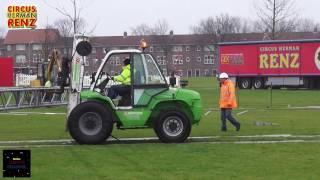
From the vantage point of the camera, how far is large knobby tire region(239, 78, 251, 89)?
188 ft

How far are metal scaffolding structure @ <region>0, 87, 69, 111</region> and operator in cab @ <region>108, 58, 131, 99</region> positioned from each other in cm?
1005

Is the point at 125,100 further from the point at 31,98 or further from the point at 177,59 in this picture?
the point at 177,59

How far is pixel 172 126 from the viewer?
15.5 meters

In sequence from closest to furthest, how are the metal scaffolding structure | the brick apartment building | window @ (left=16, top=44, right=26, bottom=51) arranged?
the metal scaffolding structure → the brick apartment building → window @ (left=16, top=44, right=26, bottom=51)

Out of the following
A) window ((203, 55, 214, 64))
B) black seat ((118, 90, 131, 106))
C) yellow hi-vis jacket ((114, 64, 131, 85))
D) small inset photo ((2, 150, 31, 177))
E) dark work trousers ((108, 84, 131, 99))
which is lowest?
small inset photo ((2, 150, 31, 177))

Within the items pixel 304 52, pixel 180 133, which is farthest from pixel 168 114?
pixel 304 52

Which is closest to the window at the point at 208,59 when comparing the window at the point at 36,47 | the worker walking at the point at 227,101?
the window at the point at 36,47

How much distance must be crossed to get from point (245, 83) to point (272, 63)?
3550 millimetres

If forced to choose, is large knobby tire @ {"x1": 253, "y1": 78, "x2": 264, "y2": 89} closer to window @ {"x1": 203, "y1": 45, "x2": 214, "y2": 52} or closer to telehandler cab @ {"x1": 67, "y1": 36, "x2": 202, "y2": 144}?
telehandler cab @ {"x1": 67, "y1": 36, "x2": 202, "y2": 144}

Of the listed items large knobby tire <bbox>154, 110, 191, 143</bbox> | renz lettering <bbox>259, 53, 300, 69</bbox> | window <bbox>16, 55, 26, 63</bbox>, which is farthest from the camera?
window <bbox>16, 55, 26, 63</bbox>

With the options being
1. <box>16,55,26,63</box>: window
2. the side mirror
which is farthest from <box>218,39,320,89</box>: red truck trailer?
<box>16,55,26,63</box>: window

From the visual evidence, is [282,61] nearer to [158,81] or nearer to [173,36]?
[158,81]

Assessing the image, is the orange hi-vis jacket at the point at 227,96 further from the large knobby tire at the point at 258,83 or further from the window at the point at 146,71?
the large knobby tire at the point at 258,83

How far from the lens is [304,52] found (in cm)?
5331
